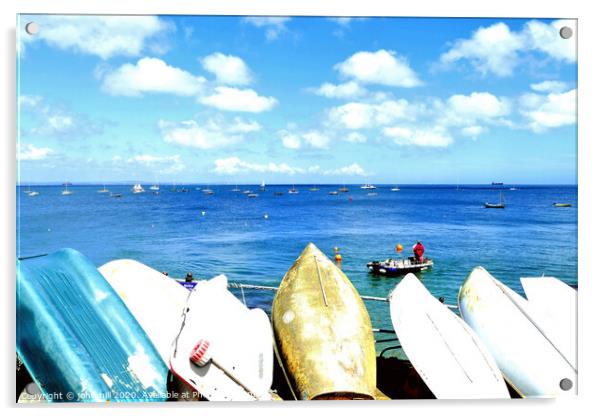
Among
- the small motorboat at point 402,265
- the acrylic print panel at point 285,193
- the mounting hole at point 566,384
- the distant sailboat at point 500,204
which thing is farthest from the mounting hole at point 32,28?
the mounting hole at point 566,384

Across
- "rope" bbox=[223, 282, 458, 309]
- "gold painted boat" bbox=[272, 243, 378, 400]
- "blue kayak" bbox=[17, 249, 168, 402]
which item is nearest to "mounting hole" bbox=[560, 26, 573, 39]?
"rope" bbox=[223, 282, 458, 309]

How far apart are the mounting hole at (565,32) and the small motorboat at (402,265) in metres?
1.53

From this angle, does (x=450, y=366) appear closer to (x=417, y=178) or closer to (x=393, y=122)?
(x=417, y=178)

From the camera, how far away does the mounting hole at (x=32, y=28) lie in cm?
250

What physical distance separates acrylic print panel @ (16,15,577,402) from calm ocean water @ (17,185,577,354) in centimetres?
2

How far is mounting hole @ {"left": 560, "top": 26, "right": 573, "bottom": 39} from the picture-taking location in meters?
2.62

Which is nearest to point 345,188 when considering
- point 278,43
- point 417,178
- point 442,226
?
point 417,178

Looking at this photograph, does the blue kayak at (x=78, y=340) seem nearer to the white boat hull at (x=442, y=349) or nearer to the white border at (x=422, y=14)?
the white border at (x=422, y=14)

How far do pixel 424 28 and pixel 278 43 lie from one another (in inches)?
32.2

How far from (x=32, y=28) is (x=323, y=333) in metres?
2.30

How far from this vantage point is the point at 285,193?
314 cm

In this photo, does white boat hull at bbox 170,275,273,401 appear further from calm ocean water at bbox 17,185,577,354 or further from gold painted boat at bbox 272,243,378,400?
calm ocean water at bbox 17,185,577,354

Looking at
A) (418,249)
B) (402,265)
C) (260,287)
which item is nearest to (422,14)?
(418,249)

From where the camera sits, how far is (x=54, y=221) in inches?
106
